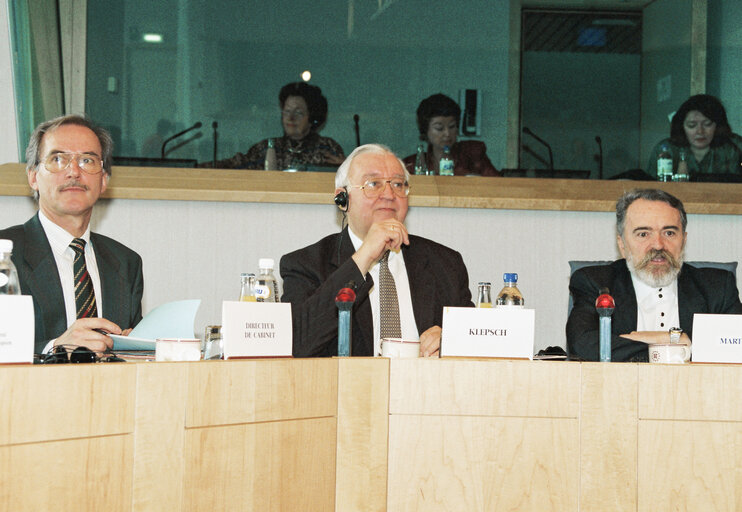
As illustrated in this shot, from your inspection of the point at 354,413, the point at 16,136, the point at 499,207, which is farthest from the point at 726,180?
the point at 16,136

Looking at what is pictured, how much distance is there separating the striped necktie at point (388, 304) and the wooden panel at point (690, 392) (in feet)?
3.12

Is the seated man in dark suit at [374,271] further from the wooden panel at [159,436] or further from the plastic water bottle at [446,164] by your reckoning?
the plastic water bottle at [446,164]

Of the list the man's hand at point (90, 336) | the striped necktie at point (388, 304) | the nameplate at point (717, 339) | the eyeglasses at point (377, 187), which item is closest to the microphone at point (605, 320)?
the nameplate at point (717, 339)

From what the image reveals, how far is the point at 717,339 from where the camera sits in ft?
5.71

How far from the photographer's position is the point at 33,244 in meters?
2.31

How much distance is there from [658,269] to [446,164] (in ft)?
4.26

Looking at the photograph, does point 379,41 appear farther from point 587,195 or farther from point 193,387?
point 193,387

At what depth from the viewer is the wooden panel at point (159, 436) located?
4.17 feet

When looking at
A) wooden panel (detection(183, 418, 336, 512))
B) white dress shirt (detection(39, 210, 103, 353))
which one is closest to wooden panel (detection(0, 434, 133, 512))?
wooden panel (detection(183, 418, 336, 512))

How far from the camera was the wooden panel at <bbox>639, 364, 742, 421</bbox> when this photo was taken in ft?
5.30

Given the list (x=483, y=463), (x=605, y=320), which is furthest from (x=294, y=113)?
(x=483, y=463)

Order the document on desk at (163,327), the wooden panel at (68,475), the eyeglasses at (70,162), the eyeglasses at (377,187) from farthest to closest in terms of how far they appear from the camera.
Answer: the eyeglasses at (377,187) < the eyeglasses at (70,162) < the document on desk at (163,327) < the wooden panel at (68,475)

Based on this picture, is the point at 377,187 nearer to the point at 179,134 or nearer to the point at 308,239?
the point at 308,239

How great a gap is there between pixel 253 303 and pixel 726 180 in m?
2.77
